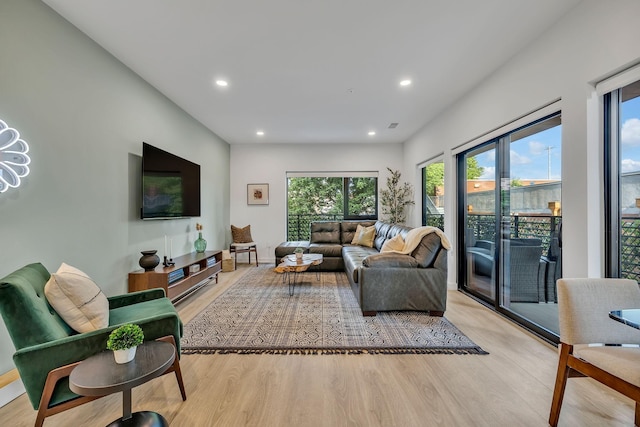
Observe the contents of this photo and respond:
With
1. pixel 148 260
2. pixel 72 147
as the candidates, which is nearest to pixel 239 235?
pixel 148 260

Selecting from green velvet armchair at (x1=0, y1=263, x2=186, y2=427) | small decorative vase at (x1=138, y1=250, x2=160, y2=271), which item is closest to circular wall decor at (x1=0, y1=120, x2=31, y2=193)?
Result: green velvet armchair at (x1=0, y1=263, x2=186, y2=427)

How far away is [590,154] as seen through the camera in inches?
80.0

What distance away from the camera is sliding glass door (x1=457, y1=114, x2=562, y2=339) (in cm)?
254

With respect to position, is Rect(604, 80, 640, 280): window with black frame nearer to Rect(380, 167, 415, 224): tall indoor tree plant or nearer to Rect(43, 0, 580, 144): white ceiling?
Rect(43, 0, 580, 144): white ceiling

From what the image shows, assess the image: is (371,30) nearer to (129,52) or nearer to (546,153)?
(546,153)

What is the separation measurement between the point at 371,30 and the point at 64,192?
286 cm

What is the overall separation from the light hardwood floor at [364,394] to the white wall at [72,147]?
106 centimetres

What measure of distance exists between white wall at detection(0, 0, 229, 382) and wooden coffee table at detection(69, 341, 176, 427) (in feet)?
3.36

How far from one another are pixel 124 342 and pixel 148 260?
192 cm

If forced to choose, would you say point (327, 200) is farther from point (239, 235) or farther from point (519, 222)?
point (519, 222)

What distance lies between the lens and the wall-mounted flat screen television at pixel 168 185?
10.6 feet

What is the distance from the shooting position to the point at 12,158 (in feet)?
6.05

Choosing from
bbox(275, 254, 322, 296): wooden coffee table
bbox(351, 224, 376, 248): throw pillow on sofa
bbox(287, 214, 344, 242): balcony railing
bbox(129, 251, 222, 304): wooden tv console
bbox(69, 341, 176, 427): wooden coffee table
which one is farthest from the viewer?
bbox(287, 214, 344, 242): balcony railing

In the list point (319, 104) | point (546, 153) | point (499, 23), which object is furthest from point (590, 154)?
point (319, 104)
